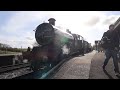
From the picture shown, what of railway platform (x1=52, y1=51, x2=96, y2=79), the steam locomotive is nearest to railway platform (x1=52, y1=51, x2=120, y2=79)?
railway platform (x1=52, y1=51, x2=96, y2=79)

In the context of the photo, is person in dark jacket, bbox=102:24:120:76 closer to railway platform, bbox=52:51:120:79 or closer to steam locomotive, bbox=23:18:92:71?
railway platform, bbox=52:51:120:79

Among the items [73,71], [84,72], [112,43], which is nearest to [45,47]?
[73,71]

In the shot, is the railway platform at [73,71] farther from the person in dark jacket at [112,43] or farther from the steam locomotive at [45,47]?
the steam locomotive at [45,47]

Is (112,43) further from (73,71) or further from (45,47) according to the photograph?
(45,47)

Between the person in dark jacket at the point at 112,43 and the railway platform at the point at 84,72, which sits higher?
the person in dark jacket at the point at 112,43

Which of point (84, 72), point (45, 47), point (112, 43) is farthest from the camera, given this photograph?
point (45, 47)

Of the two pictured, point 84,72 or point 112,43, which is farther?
point 84,72

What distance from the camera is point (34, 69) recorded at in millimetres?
12805

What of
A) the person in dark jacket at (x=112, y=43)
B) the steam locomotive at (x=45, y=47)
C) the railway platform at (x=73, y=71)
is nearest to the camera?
the railway platform at (x=73, y=71)

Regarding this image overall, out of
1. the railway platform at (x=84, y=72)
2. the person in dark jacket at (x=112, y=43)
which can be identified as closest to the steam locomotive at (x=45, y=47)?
the railway platform at (x=84, y=72)

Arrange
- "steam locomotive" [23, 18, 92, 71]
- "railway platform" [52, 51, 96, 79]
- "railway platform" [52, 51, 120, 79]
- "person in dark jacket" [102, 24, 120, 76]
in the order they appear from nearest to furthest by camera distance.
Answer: "railway platform" [52, 51, 120, 79] → "railway platform" [52, 51, 96, 79] → "person in dark jacket" [102, 24, 120, 76] → "steam locomotive" [23, 18, 92, 71]

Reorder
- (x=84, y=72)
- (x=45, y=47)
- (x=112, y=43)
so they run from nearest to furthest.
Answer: (x=112, y=43)
(x=84, y=72)
(x=45, y=47)
